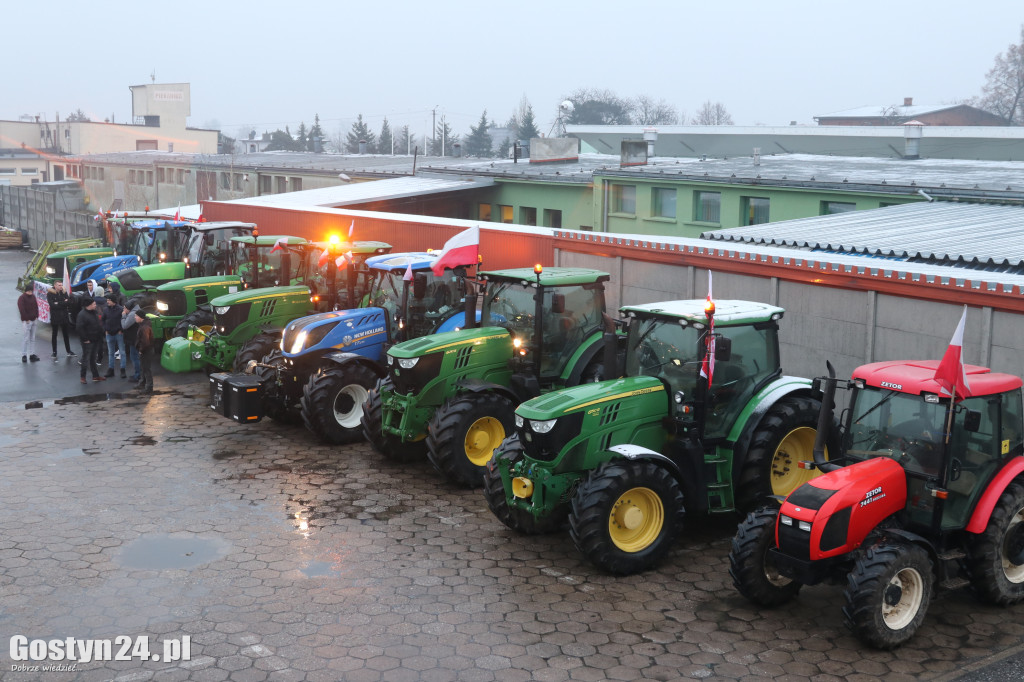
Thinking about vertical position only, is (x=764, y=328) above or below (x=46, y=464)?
above

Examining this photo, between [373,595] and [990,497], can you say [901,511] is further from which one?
[373,595]

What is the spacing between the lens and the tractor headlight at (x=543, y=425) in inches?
349

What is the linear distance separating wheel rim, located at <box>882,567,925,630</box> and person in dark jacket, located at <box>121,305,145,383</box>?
45.5 ft

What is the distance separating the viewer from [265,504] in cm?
1092

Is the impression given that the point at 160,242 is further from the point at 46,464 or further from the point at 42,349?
the point at 46,464

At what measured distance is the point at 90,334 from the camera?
17.5 m

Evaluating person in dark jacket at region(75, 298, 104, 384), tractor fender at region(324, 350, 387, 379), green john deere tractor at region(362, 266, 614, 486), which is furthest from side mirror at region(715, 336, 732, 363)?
person in dark jacket at region(75, 298, 104, 384)

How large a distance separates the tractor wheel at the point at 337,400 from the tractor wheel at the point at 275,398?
0.62 m

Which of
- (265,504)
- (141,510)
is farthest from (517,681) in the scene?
(141,510)

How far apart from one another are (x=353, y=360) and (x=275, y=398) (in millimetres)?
1533

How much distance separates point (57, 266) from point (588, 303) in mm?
20080

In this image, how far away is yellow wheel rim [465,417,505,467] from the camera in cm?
1136

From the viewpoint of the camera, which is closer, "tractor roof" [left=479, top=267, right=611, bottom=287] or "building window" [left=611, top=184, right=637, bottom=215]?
"tractor roof" [left=479, top=267, right=611, bottom=287]

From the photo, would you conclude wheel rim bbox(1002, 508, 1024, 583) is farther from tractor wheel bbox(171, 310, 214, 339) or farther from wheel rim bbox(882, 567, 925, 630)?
tractor wheel bbox(171, 310, 214, 339)
